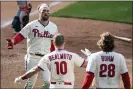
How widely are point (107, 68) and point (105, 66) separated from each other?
1.7 inches

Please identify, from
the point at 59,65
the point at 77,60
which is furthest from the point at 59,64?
the point at 77,60

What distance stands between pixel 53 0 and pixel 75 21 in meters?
5.51

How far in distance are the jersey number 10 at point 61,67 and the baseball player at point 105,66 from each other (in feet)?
1.32

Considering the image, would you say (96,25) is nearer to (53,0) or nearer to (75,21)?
(75,21)

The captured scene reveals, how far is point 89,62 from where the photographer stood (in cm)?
849

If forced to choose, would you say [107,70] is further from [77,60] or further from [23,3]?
[23,3]

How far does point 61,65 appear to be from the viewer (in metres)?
8.59

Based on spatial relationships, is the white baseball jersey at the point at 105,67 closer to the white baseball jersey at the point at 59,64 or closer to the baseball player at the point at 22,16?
the white baseball jersey at the point at 59,64

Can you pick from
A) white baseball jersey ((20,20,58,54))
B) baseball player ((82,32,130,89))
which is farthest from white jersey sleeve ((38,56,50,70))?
white baseball jersey ((20,20,58,54))

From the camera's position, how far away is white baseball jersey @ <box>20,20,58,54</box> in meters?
10.9

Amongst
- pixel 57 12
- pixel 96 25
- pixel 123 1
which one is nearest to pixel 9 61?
pixel 96 25

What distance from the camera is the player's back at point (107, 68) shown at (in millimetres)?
8398

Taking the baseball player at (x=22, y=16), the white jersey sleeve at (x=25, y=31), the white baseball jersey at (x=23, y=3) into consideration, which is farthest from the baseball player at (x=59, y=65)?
the white baseball jersey at (x=23, y=3)

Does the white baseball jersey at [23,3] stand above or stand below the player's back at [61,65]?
above
